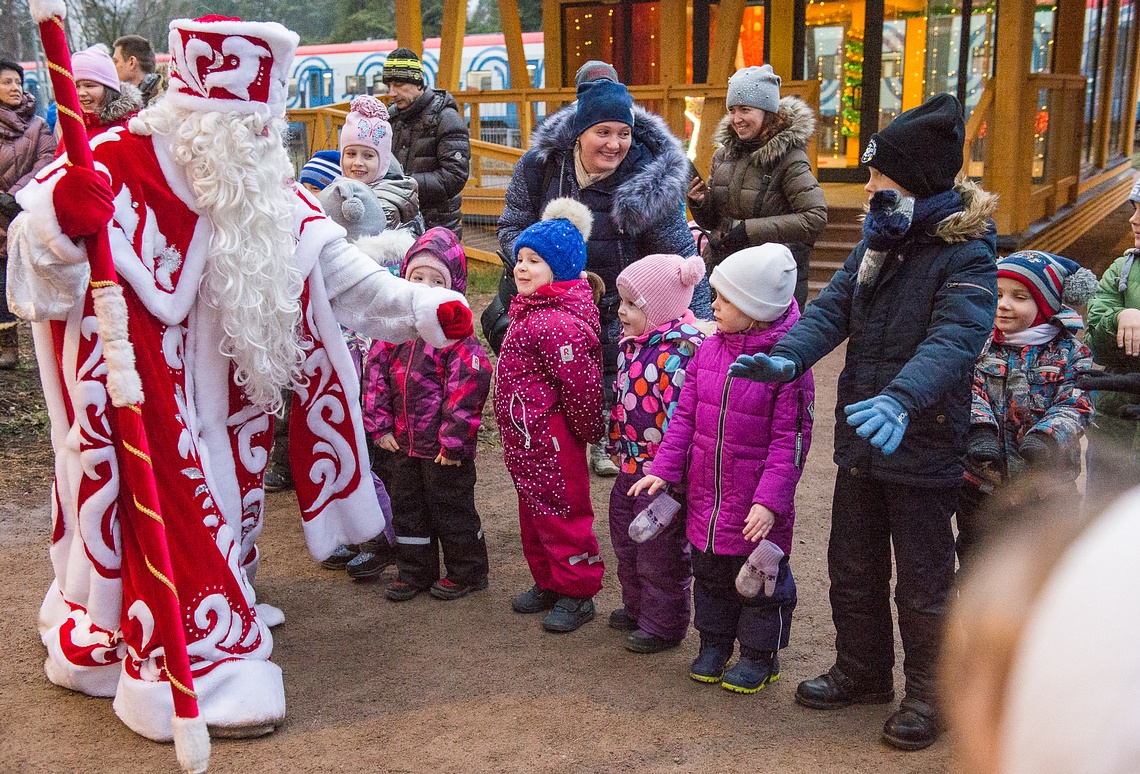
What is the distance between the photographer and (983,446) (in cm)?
370

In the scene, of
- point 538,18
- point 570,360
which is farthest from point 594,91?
point 538,18

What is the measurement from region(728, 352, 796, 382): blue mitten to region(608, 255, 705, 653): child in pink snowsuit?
0.80 metres

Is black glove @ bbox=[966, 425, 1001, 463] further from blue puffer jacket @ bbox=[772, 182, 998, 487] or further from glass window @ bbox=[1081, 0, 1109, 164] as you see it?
glass window @ bbox=[1081, 0, 1109, 164]

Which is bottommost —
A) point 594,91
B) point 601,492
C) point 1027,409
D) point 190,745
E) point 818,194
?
point 601,492

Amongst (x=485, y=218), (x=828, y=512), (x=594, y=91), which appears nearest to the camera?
(x=594, y=91)

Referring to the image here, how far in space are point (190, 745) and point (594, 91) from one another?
10.6 ft

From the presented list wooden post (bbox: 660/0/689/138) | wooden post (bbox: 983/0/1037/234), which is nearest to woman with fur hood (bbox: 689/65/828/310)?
wooden post (bbox: 983/0/1037/234)

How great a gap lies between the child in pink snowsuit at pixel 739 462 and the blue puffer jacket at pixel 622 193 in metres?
1.29

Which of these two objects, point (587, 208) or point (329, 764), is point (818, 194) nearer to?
point (587, 208)

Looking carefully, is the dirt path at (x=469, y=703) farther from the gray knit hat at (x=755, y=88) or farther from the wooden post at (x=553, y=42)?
the wooden post at (x=553, y=42)

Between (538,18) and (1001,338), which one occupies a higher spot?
(538,18)

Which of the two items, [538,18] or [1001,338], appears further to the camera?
[538,18]

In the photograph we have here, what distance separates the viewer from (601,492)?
19.7 ft

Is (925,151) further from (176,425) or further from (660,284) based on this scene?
(176,425)
